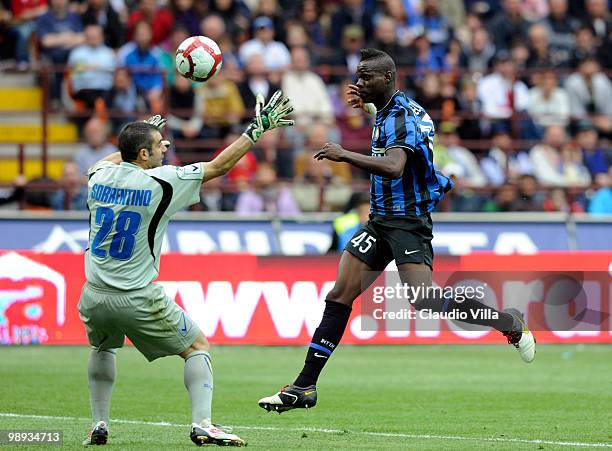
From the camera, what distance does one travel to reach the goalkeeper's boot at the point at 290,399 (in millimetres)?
9086

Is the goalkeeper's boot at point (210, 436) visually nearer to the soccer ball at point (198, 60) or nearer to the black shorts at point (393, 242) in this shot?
the black shorts at point (393, 242)

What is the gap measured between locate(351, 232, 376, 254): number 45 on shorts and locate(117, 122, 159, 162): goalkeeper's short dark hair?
1886 millimetres

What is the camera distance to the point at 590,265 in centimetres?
1695

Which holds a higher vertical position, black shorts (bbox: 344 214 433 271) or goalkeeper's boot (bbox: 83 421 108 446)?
black shorts (bbox: 344 214 433 271)

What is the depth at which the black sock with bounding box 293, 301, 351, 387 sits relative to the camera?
9.41 metres

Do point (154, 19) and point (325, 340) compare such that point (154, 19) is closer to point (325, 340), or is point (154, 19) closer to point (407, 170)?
point (407, 170)

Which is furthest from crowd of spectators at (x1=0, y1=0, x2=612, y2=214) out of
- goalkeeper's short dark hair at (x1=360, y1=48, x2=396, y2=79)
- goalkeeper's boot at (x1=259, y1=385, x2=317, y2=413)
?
goalkeeper's boot at (x1=259, y1=385, x2=317, y2=413)

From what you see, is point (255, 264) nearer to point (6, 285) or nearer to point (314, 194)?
point (6, 285)

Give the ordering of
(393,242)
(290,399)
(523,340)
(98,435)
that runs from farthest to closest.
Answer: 1. (523,340)
2. (393,242)
3. (290,399)
4. (98,435)

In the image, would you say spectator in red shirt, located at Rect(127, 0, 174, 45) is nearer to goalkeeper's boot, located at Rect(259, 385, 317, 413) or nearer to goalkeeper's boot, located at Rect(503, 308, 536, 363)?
goalkeeper's boot, located at Rect(503, 308, 536, 363)

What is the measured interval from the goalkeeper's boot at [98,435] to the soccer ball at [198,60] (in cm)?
297

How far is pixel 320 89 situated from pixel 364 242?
41.0ft

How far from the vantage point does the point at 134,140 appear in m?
8.48

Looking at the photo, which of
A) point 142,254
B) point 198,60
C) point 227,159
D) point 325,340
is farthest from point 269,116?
point 325,340
